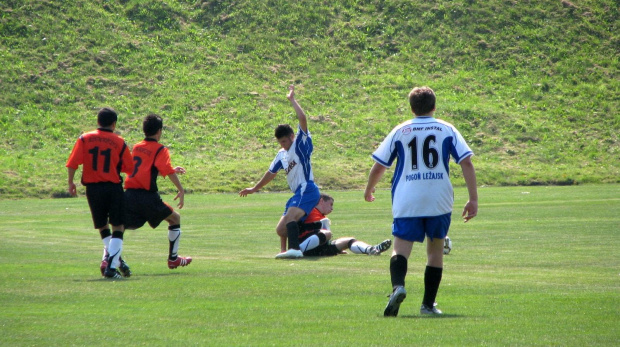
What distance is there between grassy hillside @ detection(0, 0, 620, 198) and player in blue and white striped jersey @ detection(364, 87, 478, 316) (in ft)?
88.6

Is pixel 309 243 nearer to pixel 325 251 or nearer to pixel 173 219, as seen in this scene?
pixel 325 251

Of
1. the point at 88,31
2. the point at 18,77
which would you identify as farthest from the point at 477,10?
the point at 18,77

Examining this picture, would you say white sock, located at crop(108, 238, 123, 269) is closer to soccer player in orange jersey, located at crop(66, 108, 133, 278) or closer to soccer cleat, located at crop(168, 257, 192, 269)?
soccer player in orange jersey, located at crop(66, 108, 133, 278)

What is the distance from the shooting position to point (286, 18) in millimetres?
54812

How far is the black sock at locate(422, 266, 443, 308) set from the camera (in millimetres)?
7711

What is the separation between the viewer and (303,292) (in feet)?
29.8

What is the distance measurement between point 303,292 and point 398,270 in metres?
1.65

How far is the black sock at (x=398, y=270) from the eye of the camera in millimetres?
7688

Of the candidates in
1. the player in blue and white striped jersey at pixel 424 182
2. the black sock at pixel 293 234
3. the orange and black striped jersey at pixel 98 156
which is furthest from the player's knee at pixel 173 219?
the player in blue and white striped jersey at pixel 424 182

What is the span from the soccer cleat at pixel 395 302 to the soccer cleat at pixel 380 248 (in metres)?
5.47

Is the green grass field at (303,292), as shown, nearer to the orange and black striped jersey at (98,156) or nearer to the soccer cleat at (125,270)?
the soccer cleat at (125,270)

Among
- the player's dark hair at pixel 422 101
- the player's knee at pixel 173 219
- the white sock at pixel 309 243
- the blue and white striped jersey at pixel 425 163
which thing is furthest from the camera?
the white sock at pixel 309 243

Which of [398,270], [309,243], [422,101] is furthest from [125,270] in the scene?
[422,101]

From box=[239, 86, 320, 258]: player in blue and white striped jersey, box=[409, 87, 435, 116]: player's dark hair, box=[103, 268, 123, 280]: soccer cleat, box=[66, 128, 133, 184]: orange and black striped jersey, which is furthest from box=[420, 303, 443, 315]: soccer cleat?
box=[239, 86, 320, 258]: player in blue and white striped jersey
